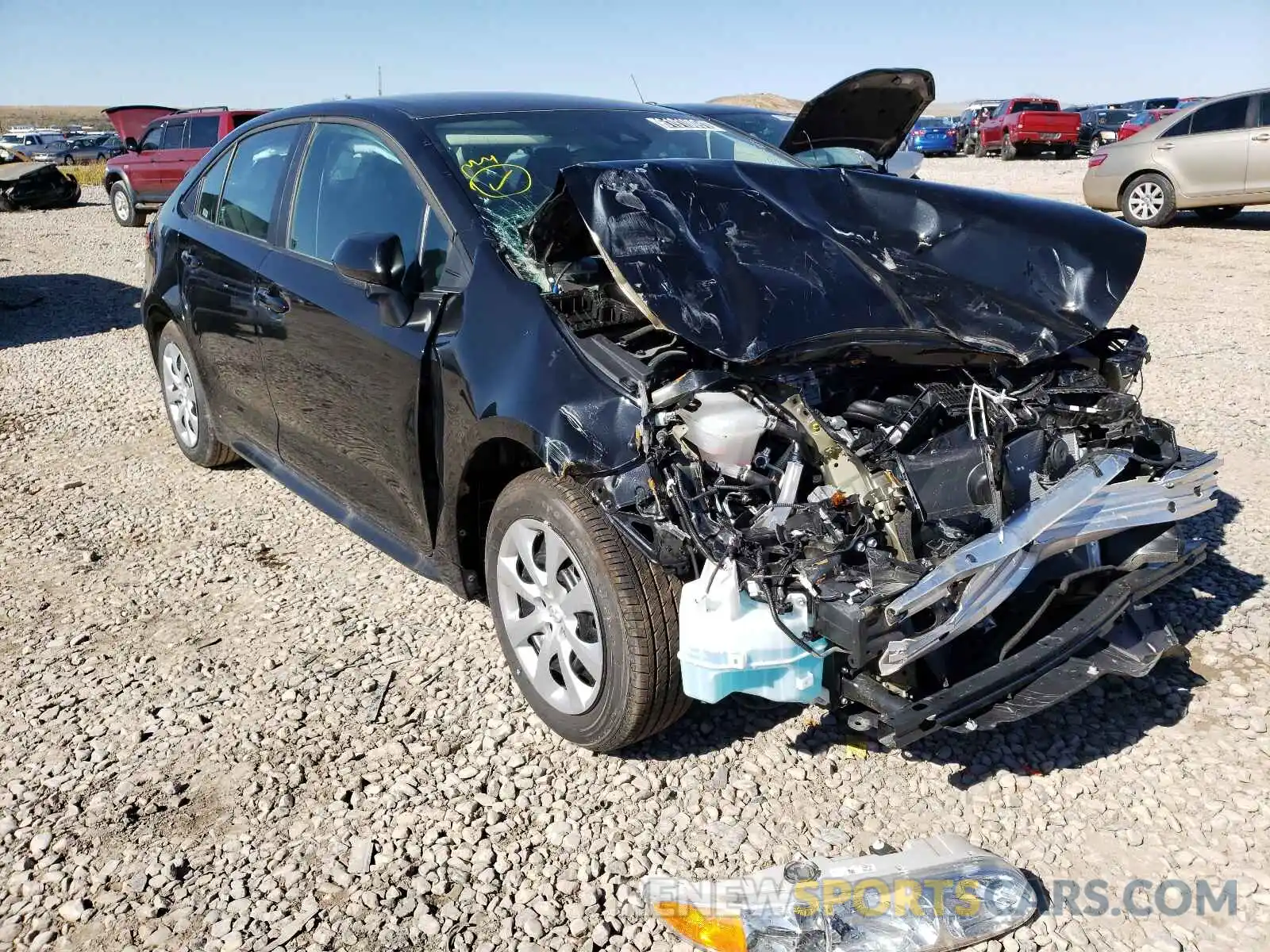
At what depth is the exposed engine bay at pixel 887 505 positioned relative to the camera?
7.99 feet

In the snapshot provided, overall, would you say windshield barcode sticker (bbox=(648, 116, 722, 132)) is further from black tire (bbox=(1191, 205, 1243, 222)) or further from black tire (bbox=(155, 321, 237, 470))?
black tire (bbox=(1191, 205, 1243, 222))

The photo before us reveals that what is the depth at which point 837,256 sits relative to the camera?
124 inches

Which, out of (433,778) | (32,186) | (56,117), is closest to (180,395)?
(433,778)

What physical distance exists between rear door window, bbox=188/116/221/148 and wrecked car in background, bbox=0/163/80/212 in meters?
5.25

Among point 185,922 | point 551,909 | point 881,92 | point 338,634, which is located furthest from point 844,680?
point 881,92

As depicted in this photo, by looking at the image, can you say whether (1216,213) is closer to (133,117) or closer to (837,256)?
(837,256)

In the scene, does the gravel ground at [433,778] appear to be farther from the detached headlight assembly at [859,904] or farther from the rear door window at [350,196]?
the rear door window at [350,196]

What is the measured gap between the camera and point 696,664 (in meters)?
2.47

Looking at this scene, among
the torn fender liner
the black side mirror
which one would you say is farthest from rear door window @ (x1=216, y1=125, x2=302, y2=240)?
the torn fender liner

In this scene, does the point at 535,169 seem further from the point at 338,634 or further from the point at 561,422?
the point at 338,634

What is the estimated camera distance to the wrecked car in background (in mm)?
18969

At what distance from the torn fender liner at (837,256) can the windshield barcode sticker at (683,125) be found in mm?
847

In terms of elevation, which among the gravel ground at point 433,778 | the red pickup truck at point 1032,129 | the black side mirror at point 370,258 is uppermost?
the red pickup truck at point 1032,129

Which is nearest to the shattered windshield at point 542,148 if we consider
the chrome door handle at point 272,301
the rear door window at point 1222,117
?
the chrome door handle at point 272,301
